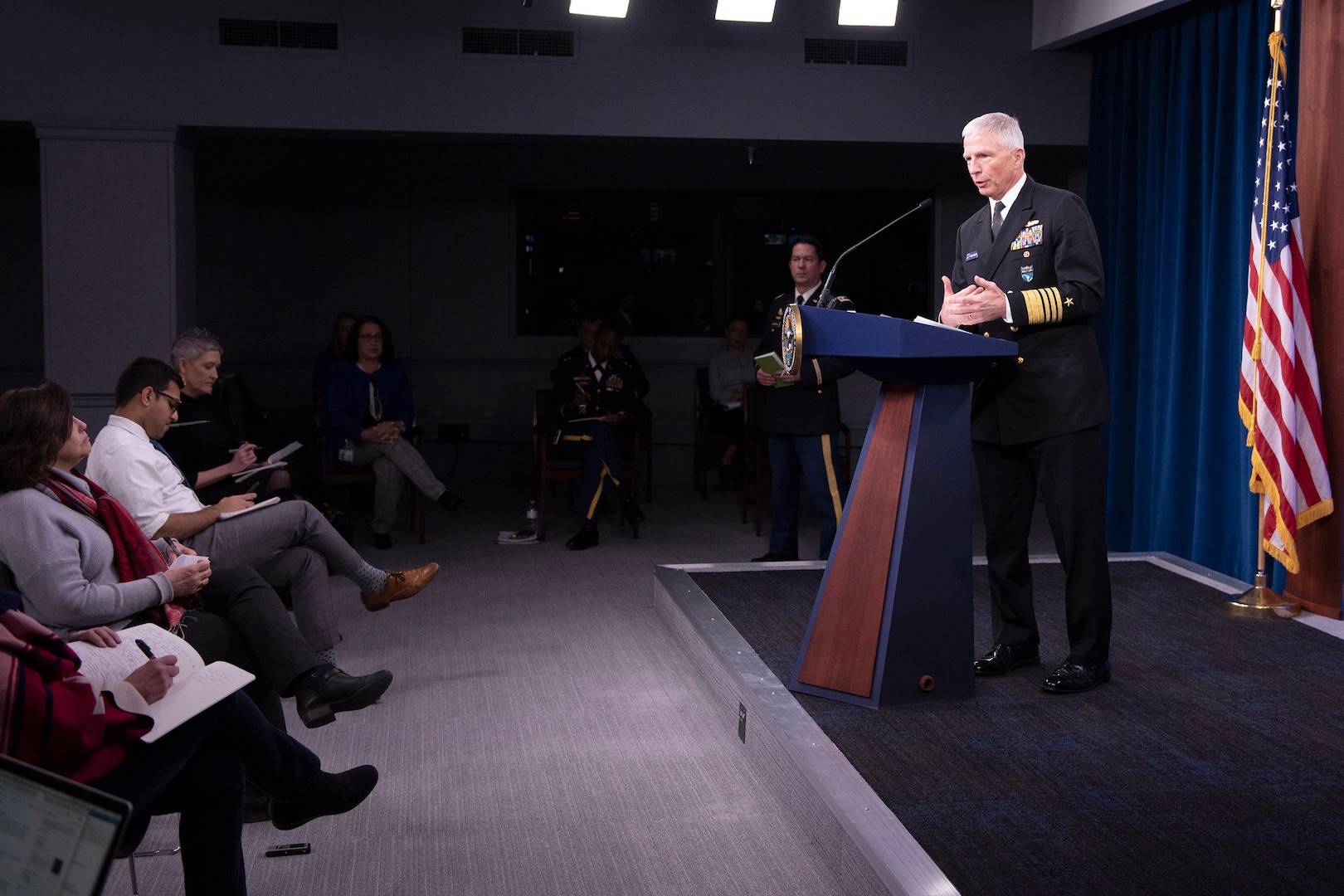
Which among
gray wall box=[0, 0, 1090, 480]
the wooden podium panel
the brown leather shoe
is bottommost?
the brown leather shoe

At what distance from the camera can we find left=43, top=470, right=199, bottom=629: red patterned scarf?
2.46 m

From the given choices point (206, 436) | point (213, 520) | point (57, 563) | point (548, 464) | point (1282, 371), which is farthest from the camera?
point (548, 464)

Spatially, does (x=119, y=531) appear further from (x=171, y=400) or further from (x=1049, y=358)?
(x=1049, y=358)

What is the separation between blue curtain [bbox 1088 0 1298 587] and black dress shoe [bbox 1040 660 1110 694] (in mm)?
1912

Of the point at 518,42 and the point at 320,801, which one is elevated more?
the point at 518,42

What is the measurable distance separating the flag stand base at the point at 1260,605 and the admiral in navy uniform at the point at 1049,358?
1.12 meters

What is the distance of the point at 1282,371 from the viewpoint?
427 cm

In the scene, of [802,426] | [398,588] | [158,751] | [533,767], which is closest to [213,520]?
[398,588]

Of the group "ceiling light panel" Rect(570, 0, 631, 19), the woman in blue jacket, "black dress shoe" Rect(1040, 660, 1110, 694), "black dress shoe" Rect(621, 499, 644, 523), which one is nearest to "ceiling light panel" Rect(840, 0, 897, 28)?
"ceiling light panel" Rect(570, 0, 631, 19)

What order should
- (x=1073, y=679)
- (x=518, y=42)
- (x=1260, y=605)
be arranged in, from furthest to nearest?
(x=518, y=42)
(x=1260, y=605)
(x=1073, y=679)

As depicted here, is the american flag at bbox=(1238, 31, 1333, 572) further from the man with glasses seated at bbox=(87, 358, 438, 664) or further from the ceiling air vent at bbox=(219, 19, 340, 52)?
the ceiling air vent at bbox=(219, 19, 340, 52)

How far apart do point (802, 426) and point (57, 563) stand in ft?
10.4

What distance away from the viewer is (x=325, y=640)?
3.52 meters

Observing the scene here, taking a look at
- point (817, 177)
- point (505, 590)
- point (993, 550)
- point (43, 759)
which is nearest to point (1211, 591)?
point (993, 550)
